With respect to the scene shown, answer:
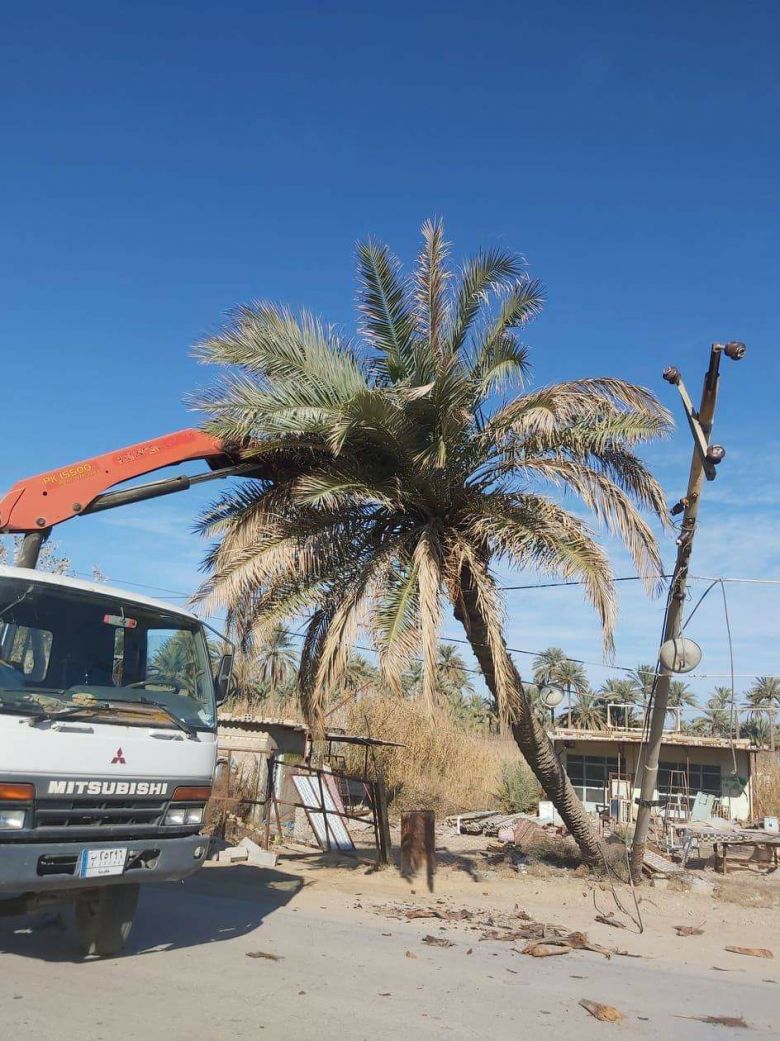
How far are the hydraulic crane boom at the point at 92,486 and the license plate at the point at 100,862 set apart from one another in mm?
4111

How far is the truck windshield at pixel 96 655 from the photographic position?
6.45 meters

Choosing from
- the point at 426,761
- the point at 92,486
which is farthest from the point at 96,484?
the point at 426,761

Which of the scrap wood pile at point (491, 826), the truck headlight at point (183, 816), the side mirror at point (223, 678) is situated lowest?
the scrap wood pile at point (491, 826)

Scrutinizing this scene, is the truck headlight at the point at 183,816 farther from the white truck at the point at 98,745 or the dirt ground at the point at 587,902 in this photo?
the dirt ground at the point at 587,902

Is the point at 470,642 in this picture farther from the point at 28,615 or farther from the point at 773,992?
the point at 28,615

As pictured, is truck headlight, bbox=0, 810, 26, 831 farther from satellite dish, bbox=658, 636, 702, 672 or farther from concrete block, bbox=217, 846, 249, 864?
satellite dish, bbox=658, 636, 702, 672

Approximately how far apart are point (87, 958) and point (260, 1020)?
83.7 inches

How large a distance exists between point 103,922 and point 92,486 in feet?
16.4

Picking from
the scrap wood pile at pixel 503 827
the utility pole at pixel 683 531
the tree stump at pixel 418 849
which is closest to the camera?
the utility pole at pixel 683 531

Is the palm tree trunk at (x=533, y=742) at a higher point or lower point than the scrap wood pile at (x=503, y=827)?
higher

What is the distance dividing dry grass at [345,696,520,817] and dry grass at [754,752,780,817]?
920cm

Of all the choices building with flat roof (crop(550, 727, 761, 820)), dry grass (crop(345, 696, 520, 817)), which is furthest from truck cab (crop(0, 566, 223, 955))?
building with flat roof (crop(550, 727, 761, 820))

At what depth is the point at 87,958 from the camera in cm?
709

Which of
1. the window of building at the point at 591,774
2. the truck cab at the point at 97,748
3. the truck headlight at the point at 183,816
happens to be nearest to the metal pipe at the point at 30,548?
the truck cab at the point at 97,748
